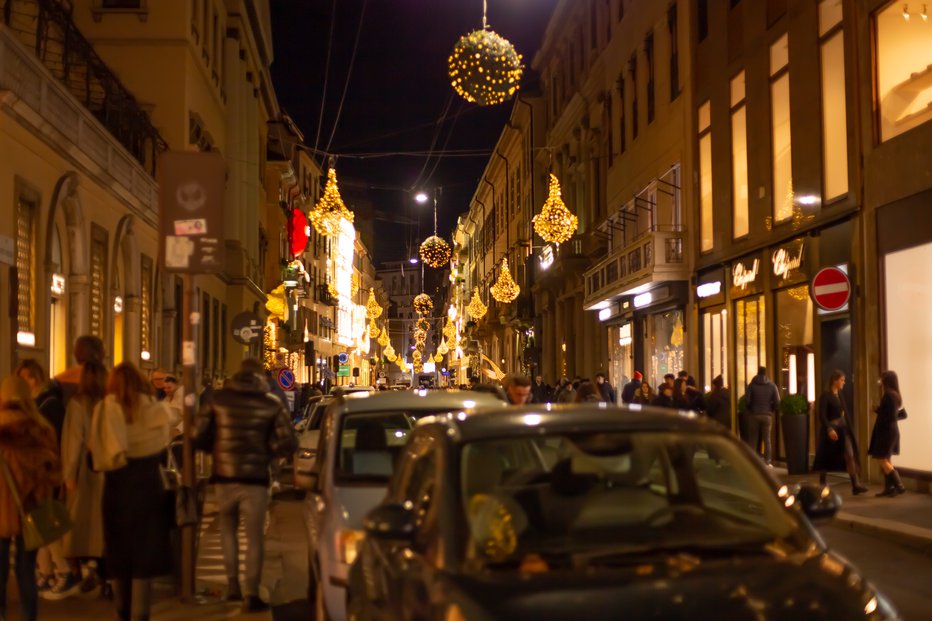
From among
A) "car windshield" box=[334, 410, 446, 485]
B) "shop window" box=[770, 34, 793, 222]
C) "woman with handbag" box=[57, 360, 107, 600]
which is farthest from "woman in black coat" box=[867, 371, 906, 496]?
"woman with handbag" box=[57, 360, 107, 600]

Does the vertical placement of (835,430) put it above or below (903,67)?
below

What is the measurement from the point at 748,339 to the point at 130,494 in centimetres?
1869

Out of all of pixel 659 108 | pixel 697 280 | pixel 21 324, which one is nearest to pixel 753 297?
pixel 697 280

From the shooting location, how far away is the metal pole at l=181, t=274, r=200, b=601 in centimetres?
939

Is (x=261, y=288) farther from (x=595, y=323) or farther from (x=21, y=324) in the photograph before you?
(x=21, y=324)

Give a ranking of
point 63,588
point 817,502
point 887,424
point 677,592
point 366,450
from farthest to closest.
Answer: point 887,424 → point 63,588 → point 366,450 → point 817,502 → point 677,592

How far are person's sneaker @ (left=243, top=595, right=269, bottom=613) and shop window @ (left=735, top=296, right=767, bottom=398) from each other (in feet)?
53.6

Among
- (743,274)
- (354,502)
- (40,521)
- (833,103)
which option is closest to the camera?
(354,502)

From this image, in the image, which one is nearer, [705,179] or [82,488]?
[82,488]

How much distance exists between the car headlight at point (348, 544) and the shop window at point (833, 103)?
1439 centimetres

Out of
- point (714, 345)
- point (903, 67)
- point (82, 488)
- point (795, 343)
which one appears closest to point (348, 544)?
point (82, 488)

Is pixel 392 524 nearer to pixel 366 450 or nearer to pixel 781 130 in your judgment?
pixel 366 450

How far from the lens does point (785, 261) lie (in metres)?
22.1

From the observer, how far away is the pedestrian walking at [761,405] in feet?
66.3
